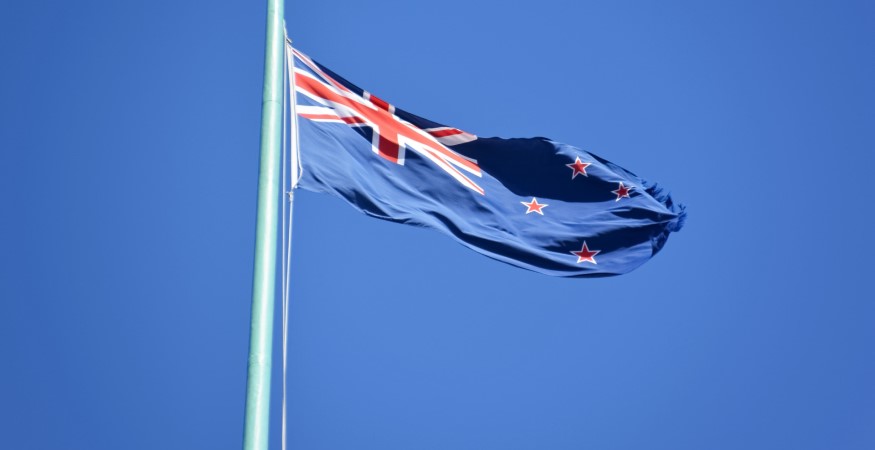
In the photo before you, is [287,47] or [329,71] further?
[329,71]

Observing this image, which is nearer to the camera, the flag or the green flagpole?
the green flagpole

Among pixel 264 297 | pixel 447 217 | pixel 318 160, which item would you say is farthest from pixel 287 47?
pixel 264 297

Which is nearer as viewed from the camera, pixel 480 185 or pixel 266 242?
pixel 266 242

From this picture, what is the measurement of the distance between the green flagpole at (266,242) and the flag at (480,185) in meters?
0.90

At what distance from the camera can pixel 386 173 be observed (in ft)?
36.8

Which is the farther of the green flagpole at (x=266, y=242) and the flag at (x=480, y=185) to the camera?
the flag at (x=480, y=185)

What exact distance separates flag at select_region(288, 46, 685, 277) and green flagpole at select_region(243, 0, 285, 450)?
0.90 metres

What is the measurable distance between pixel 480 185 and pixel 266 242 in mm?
5012

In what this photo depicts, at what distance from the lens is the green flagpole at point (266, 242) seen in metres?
7.27

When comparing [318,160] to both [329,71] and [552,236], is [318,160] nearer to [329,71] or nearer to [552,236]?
[329,71]

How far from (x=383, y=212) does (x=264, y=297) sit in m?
2.78

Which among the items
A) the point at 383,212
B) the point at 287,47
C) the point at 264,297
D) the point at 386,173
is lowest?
the point at 264,297

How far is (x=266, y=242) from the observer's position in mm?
7867

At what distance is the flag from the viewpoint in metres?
10.4
